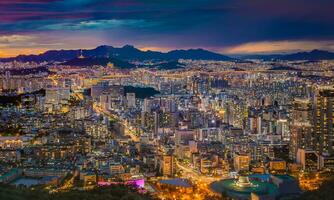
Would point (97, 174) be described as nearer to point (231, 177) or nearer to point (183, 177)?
point (183, 177)

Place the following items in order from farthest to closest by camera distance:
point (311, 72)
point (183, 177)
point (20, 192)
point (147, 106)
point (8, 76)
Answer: point (8, 76) < point (311, 72) < point (147, 106) < point (183, 177) < point (20, 192)

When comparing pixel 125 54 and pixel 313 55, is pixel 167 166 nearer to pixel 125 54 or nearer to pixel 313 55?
pixel 313 55

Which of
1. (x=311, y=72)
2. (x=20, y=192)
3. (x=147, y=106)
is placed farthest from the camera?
(x=311, y=72)

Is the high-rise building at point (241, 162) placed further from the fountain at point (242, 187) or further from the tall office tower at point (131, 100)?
the tall office tower at point (131, 100)

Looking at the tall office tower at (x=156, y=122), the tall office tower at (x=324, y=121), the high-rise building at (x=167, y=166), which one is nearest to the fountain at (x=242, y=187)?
the high-rise building at (x=167, y=166)

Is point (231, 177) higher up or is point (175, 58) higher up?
point (175, 58)

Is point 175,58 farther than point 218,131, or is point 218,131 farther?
point 175,58

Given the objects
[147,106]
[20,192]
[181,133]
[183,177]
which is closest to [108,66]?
[147,106]

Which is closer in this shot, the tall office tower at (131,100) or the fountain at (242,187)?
the fountain at (242,187)
